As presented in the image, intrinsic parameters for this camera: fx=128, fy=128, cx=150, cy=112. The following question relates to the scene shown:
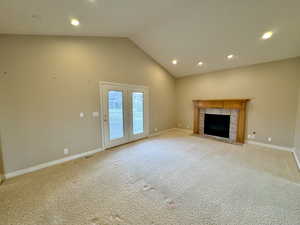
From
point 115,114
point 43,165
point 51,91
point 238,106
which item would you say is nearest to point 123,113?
point 115,114

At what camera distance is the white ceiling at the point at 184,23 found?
7.23ft

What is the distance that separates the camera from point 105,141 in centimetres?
395

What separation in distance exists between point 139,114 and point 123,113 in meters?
0.75

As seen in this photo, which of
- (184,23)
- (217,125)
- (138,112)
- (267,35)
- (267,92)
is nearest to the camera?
(267,35)

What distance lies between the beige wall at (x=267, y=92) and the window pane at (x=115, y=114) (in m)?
3.74

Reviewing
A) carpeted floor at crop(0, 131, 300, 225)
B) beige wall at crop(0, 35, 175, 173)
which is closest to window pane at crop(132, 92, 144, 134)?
beige wall at crop(0, 35, 175, 173)

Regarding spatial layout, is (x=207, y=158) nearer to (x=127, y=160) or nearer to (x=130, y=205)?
(x=127, y=160)

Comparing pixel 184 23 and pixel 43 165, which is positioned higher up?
pixel 184 23

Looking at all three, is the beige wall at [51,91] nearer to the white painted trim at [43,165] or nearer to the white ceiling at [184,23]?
the white painted trim at [43,165]

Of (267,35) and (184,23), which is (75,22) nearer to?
(184,23)

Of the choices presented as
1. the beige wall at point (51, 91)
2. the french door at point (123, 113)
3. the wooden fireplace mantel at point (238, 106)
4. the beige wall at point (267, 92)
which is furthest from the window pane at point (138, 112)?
the beige wall at point (267, 92)

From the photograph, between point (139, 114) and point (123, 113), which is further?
point (139, 114)

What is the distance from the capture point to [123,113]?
434 centimetres

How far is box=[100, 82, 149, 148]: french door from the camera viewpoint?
3.90 meters
